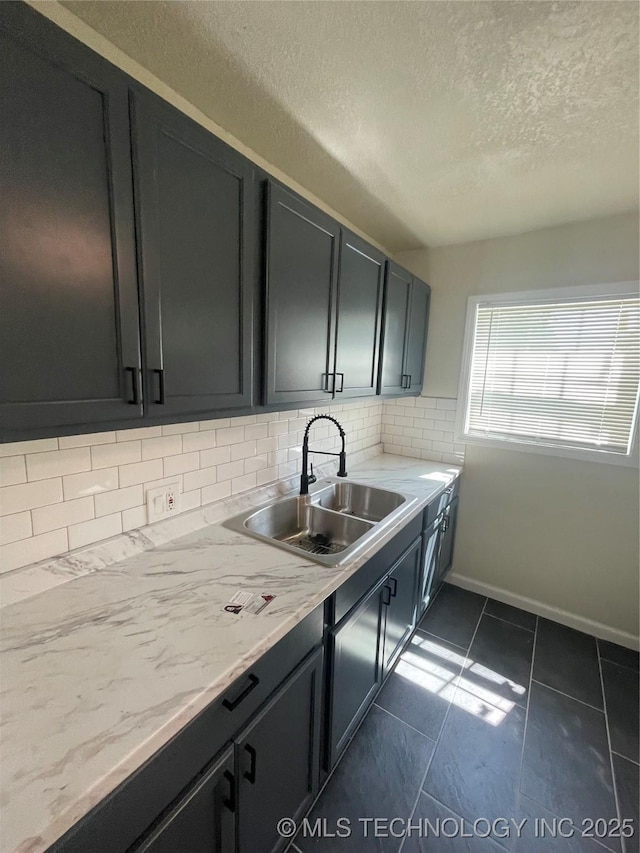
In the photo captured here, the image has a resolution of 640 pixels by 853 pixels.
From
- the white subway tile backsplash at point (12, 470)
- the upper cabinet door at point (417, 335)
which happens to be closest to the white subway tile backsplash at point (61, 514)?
the white subway tile backsplash at point (12, 470)

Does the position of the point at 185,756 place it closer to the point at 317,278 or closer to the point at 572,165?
the point at 317,278

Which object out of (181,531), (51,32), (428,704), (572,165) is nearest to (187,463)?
(181,531)

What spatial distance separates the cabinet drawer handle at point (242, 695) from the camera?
0.77m

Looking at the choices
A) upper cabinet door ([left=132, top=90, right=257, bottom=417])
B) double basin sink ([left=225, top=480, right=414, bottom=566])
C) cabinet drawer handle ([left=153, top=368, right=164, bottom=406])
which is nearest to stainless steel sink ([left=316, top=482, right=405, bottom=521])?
double basin sink ([left=225, top=480, right=414, bottom=566])

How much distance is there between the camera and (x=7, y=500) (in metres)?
0.92

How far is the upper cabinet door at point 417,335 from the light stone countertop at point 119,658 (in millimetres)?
1496

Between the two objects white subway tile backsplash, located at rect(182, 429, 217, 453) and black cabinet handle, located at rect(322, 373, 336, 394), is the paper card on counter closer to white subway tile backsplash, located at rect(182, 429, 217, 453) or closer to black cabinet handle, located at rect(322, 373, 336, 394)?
white subway tile backsplash, located at rect(182, 429, 217, 453)

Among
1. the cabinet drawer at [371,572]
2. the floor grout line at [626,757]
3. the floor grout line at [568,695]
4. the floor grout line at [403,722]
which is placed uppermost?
the cabinet drawer at [371,572]

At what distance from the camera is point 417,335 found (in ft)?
7.99

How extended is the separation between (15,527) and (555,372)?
109 inches

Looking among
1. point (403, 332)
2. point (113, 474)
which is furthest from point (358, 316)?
point (113, 474)

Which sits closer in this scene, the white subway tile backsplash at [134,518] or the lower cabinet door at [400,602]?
the white subway tile backsplash at [134,518]

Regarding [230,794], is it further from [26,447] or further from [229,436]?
[229,436]

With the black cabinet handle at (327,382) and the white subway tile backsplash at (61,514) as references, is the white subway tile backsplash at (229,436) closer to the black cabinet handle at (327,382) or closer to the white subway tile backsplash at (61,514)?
the black cabinet handle at (327,382)
